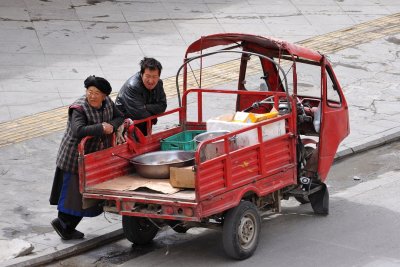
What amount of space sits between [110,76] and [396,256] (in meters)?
7.40

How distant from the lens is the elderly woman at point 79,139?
9.51 metres

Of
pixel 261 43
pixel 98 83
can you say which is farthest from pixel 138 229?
pixel 261 43

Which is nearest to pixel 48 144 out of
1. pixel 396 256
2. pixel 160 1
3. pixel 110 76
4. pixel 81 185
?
pixel 110 76

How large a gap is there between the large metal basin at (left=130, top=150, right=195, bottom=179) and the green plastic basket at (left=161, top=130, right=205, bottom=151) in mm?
335

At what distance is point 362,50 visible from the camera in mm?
18109

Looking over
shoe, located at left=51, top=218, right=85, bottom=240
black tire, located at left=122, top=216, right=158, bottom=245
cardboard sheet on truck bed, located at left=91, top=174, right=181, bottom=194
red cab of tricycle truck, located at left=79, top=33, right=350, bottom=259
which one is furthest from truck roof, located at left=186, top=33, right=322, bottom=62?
shoe, located at left=51, top=218, right=85, bottom=240

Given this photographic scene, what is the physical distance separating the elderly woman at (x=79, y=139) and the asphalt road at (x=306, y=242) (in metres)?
0.47

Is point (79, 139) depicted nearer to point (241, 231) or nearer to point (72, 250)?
point (72, 250)

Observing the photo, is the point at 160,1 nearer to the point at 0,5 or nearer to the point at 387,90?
the point at 0,5

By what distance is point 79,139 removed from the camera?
9.64 meters

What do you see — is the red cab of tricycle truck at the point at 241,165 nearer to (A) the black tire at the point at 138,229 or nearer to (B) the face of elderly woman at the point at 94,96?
(A) the black tire at the point at 138,229

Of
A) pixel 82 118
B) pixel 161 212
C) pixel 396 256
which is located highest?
pixel 82 118

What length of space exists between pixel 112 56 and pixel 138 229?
7.06 m

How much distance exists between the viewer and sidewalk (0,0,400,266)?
11688mm
